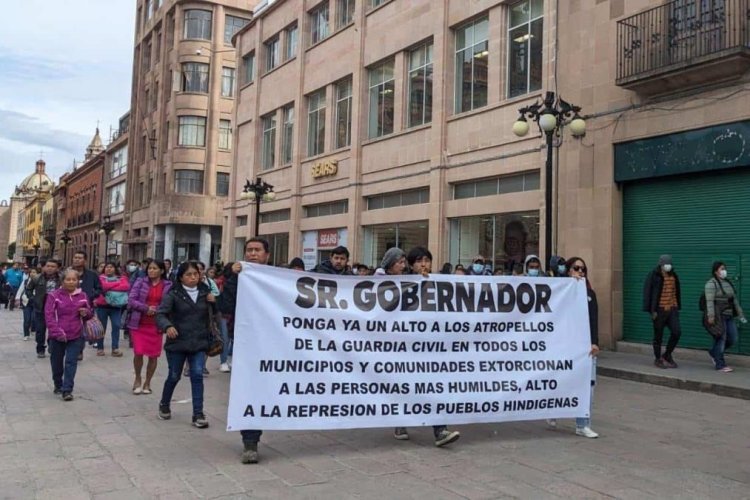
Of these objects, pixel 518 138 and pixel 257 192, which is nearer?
pixel 518 138

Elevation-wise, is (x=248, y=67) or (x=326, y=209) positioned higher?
(x=248, y=67)

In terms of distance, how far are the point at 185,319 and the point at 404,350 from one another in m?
2.37

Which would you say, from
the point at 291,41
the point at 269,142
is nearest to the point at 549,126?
the point at 291,41

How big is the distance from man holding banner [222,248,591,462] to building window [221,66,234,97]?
41.6 m

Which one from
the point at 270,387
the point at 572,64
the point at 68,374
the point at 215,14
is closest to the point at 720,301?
the point at 572,64

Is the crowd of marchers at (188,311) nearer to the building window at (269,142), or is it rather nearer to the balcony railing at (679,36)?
the balcony railing at (679,36)

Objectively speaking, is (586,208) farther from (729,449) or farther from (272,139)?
(272,139)

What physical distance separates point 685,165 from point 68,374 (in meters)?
11.5

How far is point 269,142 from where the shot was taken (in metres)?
31.6

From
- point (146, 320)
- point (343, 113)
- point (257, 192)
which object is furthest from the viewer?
point (343, 113)

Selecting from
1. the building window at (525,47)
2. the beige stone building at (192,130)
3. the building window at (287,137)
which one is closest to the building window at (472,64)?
the building window at (525,47)

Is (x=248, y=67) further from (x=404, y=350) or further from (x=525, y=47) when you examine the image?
(x=404, y=350)

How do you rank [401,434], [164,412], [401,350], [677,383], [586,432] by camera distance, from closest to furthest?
[401,350] < [401,434] < [586,432] < [164,412] < [677,383]

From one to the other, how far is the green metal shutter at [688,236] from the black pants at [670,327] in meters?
1.58
